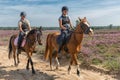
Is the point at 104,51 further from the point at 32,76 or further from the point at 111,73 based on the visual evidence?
the point at 32,76

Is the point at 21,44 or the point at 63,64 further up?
the point at 21,44

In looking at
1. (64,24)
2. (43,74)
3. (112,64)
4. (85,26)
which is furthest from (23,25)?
(112,64)

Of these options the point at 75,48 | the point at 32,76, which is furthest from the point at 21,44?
the point at 75,48

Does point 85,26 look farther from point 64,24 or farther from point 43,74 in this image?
point 43,74

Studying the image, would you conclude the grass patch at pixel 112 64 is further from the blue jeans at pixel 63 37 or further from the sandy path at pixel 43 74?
the blue jeans at pixel 63 37

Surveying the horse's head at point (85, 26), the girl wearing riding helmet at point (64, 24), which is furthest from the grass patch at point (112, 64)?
the horse's head at point (85, 26)

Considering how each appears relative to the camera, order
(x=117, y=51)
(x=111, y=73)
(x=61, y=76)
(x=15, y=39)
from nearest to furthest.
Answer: (x=61, y=76) → (x=111, y=73) → (x=15, y=39) → (x=117, y=51)

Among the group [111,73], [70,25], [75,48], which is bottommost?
[111,73]

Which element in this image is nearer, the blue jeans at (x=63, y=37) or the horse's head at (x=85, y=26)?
the horse's head at (x=85, y=26)

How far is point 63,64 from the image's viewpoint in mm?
17406

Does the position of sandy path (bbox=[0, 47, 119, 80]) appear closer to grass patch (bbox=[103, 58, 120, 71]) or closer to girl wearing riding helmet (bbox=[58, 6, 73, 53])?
grass patch (bbox=[103, 58, 120, 71])

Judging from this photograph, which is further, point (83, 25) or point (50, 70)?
point (50, 70)

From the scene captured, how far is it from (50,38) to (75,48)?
2710 millimetres

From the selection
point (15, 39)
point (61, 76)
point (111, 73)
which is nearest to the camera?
point (61, 76)
